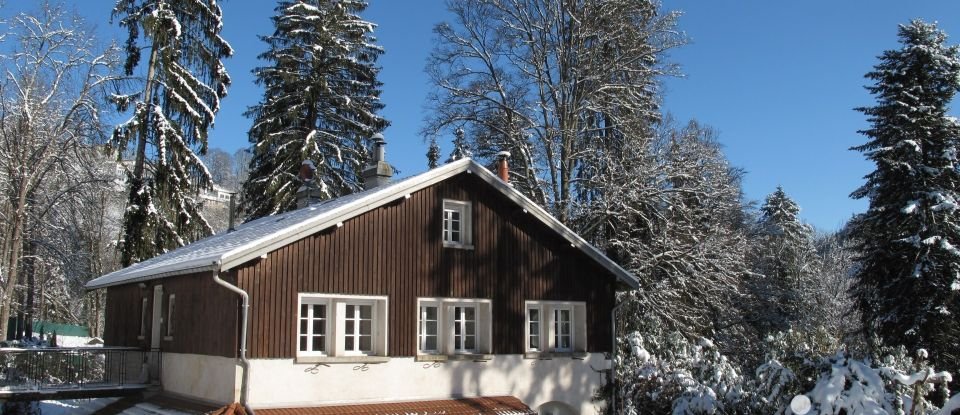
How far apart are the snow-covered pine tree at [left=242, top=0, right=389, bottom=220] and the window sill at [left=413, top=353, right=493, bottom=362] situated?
15.0 meters

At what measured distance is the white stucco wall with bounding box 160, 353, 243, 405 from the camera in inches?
559

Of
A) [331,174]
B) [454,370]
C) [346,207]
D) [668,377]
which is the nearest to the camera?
[346,207]

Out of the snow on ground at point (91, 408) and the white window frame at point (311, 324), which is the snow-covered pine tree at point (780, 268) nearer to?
the white window frame at point (311, 324)

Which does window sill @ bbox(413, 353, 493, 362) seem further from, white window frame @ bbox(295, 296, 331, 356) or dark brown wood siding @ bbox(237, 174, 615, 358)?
white window frame @ bbox(295, 296, 331, 356)

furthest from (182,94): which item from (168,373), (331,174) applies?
(168,373)

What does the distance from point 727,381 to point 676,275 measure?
7.51 m

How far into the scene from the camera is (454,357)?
1680 cm

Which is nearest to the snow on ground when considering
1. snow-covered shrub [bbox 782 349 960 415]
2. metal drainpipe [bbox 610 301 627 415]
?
metal drainpipe [bbox 610 301 627 415]

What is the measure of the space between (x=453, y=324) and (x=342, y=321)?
2.62 m

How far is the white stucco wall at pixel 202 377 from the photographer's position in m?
14.2

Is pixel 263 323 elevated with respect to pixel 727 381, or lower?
elevated

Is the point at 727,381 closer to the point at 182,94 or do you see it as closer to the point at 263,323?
the point at 263,323

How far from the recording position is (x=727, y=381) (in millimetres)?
17328

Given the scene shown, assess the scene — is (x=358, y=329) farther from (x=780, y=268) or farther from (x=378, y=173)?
(x=780, y=268)
